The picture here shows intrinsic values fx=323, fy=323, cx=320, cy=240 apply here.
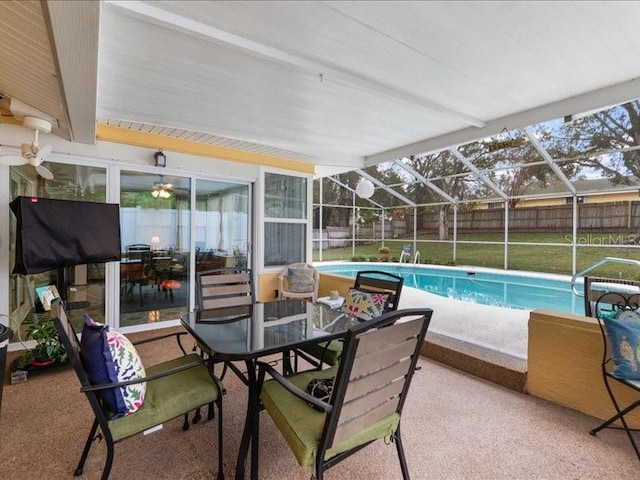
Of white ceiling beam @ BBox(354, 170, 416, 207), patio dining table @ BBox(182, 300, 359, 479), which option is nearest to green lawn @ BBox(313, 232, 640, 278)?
white ceiling beam @ BBox(354, 170, 416, 207)

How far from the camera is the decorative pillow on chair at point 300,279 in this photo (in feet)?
16.0

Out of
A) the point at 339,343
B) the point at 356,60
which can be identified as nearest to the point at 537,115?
the point at 356,60

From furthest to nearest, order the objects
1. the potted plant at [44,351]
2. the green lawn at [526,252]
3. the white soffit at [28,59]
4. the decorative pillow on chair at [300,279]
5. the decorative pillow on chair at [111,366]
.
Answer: the green lawn at [526,252] < the decorative pillow on chair at [300,279] < the potted plant at [44,351] < the white soffit at [28,59] < the decorative pillow on chair at [111,366]

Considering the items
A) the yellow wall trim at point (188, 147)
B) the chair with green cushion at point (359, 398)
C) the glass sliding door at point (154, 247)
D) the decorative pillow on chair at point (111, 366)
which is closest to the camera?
the chair with green cushion at point (359, 398)

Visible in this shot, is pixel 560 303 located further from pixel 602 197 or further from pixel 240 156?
pixel 240 156

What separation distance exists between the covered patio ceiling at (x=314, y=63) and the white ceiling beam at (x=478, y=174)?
2974 millimetres

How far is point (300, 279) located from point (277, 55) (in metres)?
3.25

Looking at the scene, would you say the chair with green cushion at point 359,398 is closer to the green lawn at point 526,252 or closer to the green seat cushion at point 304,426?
the green seat cushion at point 304,426

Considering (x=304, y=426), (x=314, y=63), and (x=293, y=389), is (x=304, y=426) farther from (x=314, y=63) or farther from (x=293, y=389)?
(x=314, y=63)

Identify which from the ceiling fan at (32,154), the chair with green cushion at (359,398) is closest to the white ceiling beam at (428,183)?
the ceiling fan at (32,154)

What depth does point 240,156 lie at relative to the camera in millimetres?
4957

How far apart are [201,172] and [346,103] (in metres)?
2.46

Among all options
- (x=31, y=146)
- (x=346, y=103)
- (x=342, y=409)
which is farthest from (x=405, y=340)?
(x=31, y=146)

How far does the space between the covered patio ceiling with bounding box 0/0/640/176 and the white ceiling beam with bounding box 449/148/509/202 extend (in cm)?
297
